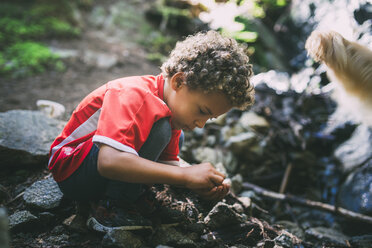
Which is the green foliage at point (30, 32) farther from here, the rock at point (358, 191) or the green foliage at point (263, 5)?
the rock at point (358, 191)

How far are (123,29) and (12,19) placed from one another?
2.63 meters

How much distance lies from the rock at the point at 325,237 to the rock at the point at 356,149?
1.09 meters

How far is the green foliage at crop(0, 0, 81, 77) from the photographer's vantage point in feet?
15.3

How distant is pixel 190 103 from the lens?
1.59m

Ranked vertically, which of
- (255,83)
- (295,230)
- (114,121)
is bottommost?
(295,230)

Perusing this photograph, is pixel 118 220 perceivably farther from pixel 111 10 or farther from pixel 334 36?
pixel 111 10

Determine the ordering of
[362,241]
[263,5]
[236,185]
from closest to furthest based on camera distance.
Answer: [362,241] → [236,185] → [263,5]

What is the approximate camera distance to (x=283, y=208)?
2.99m

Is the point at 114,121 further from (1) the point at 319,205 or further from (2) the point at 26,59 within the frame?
(2) the point at 26,59

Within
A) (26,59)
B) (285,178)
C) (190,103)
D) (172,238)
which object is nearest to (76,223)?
(172,238)

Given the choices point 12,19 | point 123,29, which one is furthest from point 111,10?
point 12,19

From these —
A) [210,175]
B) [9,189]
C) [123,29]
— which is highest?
[123,29]

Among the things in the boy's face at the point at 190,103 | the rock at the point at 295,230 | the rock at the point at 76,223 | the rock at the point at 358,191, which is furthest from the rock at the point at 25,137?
the rock at the point at 358,191

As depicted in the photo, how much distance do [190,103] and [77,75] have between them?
3.93 meters
